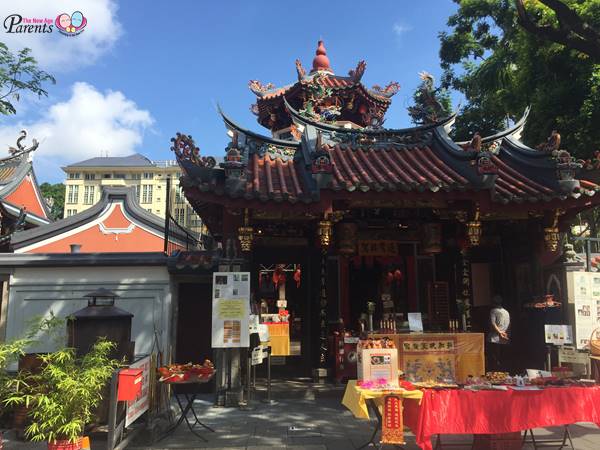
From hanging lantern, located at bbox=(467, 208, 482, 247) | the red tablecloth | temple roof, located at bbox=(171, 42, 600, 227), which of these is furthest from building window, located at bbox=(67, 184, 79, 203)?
the red tablecloth

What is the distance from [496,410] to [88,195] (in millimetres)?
74202

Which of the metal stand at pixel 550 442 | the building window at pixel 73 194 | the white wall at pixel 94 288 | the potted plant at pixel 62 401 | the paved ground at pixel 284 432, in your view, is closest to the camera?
the potted plant at pixel 62 401

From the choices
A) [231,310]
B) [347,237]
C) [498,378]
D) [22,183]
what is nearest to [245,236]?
[231,310]

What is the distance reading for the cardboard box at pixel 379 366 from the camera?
18.1ft

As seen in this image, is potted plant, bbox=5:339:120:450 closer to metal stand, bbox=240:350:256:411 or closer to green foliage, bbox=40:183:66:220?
metal stand, bbox=240:350:256:411

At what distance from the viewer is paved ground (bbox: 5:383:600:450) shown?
594 cm

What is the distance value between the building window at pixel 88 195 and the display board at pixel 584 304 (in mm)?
71900

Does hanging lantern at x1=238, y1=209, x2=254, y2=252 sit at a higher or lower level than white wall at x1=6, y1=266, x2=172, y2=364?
higher

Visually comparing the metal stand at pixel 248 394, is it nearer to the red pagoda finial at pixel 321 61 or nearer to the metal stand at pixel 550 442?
the metal stand at pixel 550 442

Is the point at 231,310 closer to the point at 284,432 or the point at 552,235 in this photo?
the point at 284,432

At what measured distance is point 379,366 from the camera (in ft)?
18.2

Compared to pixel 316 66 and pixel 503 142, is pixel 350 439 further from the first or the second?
pixel 316 66

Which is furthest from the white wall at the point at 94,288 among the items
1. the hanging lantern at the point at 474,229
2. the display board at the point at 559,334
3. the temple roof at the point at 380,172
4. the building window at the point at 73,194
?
the building window at the point at 73,194

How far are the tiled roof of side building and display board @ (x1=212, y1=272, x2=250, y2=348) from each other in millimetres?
67626
